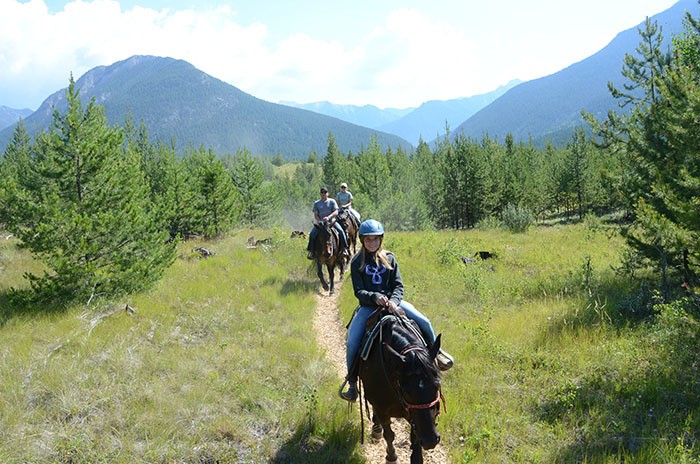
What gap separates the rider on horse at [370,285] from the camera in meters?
5.41

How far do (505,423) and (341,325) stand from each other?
5.28 m

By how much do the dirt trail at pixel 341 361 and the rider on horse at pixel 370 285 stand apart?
0.90 meters

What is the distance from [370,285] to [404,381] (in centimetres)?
191

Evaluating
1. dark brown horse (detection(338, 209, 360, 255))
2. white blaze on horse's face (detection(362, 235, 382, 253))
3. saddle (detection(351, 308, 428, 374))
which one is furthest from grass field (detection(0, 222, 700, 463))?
dark brown horse (detection(338, 209, 360, 255))

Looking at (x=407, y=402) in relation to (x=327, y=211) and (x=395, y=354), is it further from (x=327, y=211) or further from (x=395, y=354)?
(x=327, y=211)

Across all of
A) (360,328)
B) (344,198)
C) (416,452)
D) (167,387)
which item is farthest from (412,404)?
(344,198)

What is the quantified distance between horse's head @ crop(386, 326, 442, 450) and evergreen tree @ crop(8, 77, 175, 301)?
9051 millimetres

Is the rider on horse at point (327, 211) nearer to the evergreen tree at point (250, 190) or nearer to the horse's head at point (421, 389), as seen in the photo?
the horse's head at point (421, 389)

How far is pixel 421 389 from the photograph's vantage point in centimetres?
373

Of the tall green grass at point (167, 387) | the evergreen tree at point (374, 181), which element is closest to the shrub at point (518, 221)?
the evergreen tree at point (374, 181)

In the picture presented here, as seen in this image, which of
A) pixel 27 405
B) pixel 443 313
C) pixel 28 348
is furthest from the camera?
pixel 443 313

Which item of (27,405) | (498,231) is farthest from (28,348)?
(498,231)

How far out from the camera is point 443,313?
33.7ft

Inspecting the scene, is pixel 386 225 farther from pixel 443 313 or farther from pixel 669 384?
pixel 669 384
